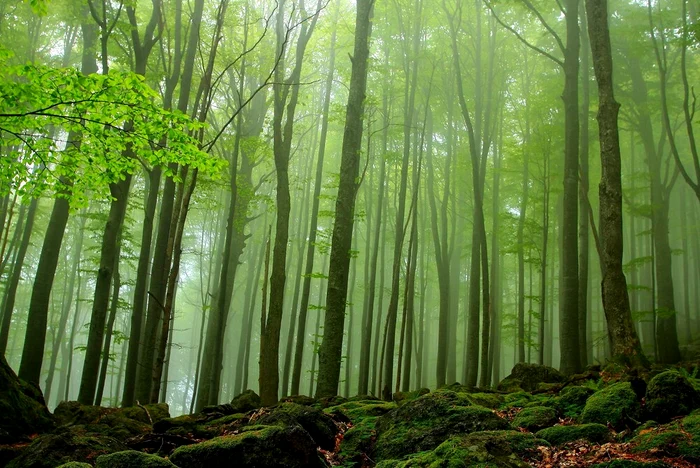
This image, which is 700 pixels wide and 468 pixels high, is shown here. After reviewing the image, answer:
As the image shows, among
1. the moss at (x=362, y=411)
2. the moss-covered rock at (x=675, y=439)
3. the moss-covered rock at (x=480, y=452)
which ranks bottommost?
the moss at (x=362, y=411)

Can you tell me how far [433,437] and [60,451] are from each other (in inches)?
120

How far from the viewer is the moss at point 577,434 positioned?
371 centimetres

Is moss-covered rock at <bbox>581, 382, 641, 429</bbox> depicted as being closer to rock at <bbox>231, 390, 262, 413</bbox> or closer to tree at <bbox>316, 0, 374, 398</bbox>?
tree at <bbox>316, 0, 374, 398</bbox>

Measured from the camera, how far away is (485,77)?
16922 mm

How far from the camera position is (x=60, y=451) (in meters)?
3.75

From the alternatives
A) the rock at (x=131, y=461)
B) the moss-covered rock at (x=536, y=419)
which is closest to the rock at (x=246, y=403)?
the rock at (x=131, y=461)

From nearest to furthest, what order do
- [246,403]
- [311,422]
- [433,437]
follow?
[433,437]
[311,422]
[246,403]

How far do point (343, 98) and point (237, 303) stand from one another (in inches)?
840

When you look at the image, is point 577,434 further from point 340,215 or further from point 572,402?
point 340,215

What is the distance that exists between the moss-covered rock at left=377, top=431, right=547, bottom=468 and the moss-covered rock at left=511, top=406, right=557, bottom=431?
71cm

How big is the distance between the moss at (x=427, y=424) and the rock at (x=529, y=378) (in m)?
3.54

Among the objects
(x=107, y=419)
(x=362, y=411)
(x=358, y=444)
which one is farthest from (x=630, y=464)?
(x=107, y=419)

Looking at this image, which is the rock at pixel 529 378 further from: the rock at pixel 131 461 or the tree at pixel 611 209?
the rock at pixel 131 461

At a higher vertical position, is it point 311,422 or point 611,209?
point 611,209
